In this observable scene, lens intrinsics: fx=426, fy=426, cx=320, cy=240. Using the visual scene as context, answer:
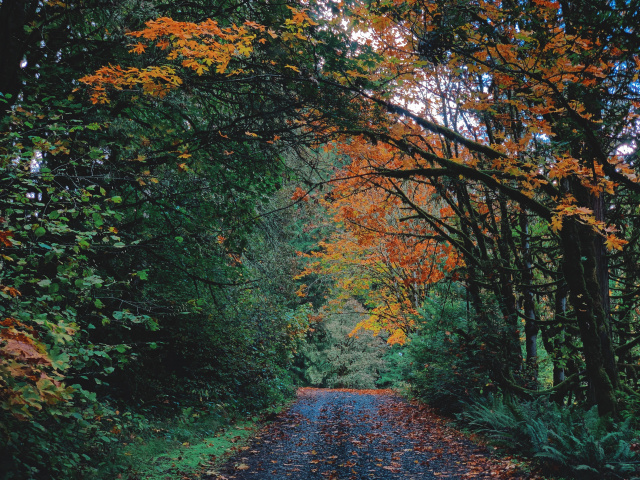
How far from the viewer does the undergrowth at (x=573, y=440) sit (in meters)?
5.10

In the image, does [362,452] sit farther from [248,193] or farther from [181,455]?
[248,193]

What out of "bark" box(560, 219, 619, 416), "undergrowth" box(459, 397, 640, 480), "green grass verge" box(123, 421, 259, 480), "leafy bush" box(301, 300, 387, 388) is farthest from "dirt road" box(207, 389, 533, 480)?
"leafy bush" box(301, 300, 387, 388)

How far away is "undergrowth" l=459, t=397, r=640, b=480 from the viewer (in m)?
5.10

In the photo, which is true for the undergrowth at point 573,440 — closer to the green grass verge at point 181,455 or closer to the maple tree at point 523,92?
the maple tree at point 523,92

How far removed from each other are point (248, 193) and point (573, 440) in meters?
6.32

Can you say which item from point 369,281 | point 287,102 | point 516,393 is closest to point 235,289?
point 287,102

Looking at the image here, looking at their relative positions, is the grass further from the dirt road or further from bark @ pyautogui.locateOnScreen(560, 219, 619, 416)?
bark @ pyautogui.locateOnScreen(560, 219, 619, 416)

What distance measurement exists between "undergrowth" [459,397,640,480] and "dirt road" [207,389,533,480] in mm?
492

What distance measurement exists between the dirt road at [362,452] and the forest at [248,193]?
2.69ft

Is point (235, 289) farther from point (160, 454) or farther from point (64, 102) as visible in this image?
point (64, 102)

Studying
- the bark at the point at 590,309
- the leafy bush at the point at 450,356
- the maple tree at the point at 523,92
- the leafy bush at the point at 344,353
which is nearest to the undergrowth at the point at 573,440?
the bark at the point at 590,309

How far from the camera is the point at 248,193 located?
8070mm

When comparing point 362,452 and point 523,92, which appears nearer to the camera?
point 523,92

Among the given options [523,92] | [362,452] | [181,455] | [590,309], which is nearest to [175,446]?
[181,455]
